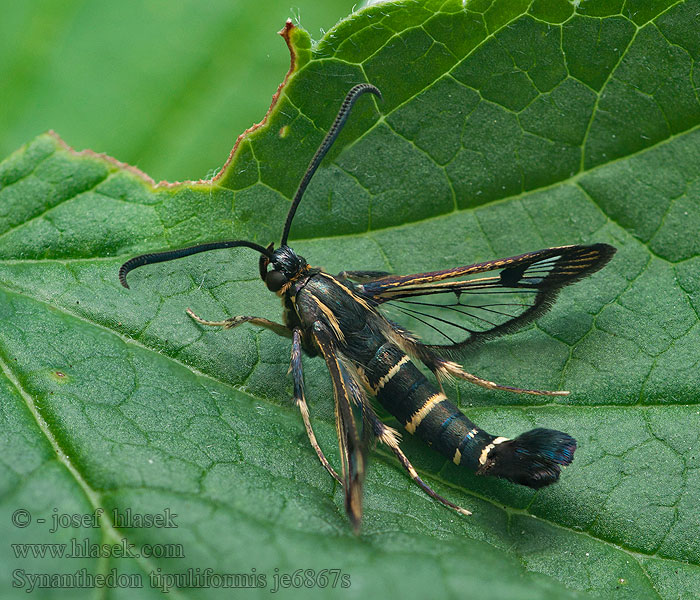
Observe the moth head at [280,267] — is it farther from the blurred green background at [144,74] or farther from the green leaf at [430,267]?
the blurred green background at [144,74]

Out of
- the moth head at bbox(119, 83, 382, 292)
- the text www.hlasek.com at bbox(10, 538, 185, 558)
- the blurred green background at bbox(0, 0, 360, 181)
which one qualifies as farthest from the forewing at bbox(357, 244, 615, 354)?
the text www.hlasek.com at bbox(10, 538, 185, 558)

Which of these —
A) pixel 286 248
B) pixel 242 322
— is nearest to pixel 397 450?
pixel 242 322

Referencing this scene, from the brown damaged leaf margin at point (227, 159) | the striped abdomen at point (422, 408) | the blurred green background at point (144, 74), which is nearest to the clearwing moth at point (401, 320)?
the striped abdomen at point (422, 408)

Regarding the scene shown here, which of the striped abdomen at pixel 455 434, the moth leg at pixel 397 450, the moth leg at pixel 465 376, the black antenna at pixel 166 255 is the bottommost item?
the moth leg at pixel 397 450

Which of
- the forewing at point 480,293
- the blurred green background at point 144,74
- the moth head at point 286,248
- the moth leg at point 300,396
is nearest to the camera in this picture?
the moth leg at point 300,396

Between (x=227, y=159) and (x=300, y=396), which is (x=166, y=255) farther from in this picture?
(x=300, y=396)

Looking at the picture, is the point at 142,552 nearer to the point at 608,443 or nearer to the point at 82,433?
the point at 82,433
